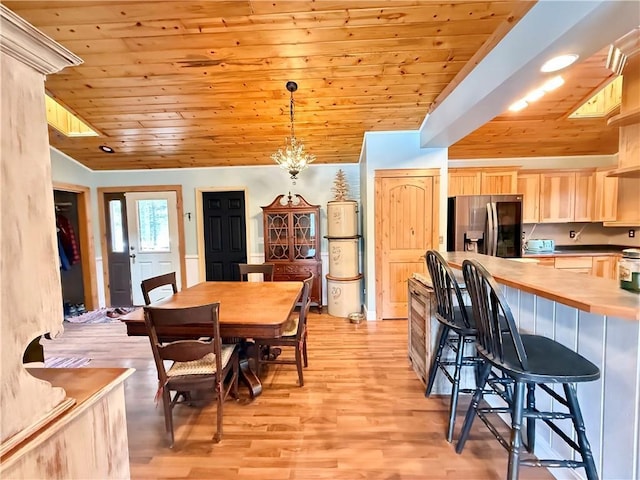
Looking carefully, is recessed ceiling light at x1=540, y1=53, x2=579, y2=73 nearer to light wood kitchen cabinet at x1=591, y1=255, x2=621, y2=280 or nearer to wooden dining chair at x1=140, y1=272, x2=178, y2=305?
wooden dining chair at x1=140, y1=272, x2=178, y2=305

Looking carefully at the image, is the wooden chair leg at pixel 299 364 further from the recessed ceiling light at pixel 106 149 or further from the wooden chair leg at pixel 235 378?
the recessed ceiling light at pixel 106 149

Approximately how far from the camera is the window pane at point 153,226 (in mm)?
5211

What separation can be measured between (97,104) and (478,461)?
4740 millimetres

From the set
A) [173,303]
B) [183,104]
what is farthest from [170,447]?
[183,104]

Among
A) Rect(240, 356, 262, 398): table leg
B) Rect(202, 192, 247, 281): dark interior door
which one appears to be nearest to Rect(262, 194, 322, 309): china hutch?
Rect(202, 192, 247, 281): dark interior door

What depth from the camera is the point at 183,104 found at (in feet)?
11.6

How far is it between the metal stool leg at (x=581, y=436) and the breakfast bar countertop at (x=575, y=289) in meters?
0.41

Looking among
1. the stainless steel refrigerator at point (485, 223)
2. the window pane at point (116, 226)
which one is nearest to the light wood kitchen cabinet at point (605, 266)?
the stainless steel refrigerator at point (485, 223)

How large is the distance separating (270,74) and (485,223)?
3135 millimetres

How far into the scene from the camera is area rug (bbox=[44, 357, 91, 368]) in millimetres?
3006

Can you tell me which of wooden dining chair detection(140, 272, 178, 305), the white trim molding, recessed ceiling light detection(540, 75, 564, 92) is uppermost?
recessed ceiling light detection(540, 75, 564, 92)

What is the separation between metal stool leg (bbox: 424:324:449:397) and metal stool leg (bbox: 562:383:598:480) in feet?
2.64

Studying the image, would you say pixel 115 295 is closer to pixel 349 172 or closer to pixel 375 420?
pixel 349 172

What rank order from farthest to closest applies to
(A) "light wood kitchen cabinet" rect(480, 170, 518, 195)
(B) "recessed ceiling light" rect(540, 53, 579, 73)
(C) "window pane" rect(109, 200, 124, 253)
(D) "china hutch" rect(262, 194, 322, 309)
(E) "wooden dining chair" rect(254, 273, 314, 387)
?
(C) "window pane" rect(109, 200, 124, 253), (D) "china hutch" rect(262, 194, 322, 309), (A) "light wood kitchen cabinet" rect(480, 170, 518, 195), (E) "wooden dining chair" rect(254, 273, 314, 387), (B) "recessed ceiling light" rect(540, 53, 579, 73)
